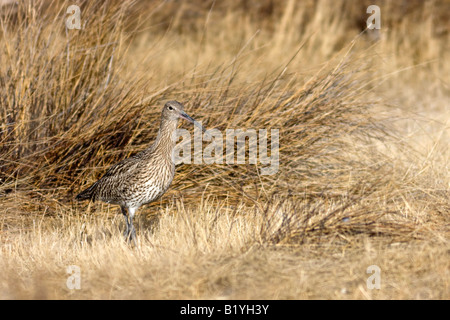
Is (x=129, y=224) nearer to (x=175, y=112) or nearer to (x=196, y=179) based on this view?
(x=196, y=179)

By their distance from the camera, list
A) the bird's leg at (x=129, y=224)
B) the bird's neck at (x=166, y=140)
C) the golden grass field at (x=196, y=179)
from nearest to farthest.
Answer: the golden grass field at (x=196, y=179) < the bird's leg at (x=129, y=224) < the bird's neck at (x=166, y=140)

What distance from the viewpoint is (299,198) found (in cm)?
586

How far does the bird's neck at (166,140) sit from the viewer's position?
5246mm

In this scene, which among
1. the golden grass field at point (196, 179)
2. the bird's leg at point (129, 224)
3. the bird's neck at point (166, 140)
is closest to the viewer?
the golden grass field at point (196, 179)

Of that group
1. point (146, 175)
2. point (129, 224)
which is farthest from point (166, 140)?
point (129, 224)

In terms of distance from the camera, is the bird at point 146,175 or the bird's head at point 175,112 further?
the bird's head at point 175,112

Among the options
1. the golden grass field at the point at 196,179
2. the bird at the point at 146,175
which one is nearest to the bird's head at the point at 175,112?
the bird at the point at 146,175

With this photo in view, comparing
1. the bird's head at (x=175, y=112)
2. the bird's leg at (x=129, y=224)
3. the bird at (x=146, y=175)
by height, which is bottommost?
the bird's leg at (x=129, y=224)

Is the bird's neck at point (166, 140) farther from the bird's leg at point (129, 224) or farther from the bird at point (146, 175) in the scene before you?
the bird's leg at point (129, 224)

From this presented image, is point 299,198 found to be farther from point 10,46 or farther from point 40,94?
point 10,46

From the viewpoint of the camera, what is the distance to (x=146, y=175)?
5.16m

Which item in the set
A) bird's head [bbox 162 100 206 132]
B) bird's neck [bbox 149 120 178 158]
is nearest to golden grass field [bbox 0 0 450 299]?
bird's neck [bbox 149 120 178 158]

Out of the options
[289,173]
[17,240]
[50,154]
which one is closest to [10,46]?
[50,154]

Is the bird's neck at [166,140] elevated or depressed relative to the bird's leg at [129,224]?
elevated
